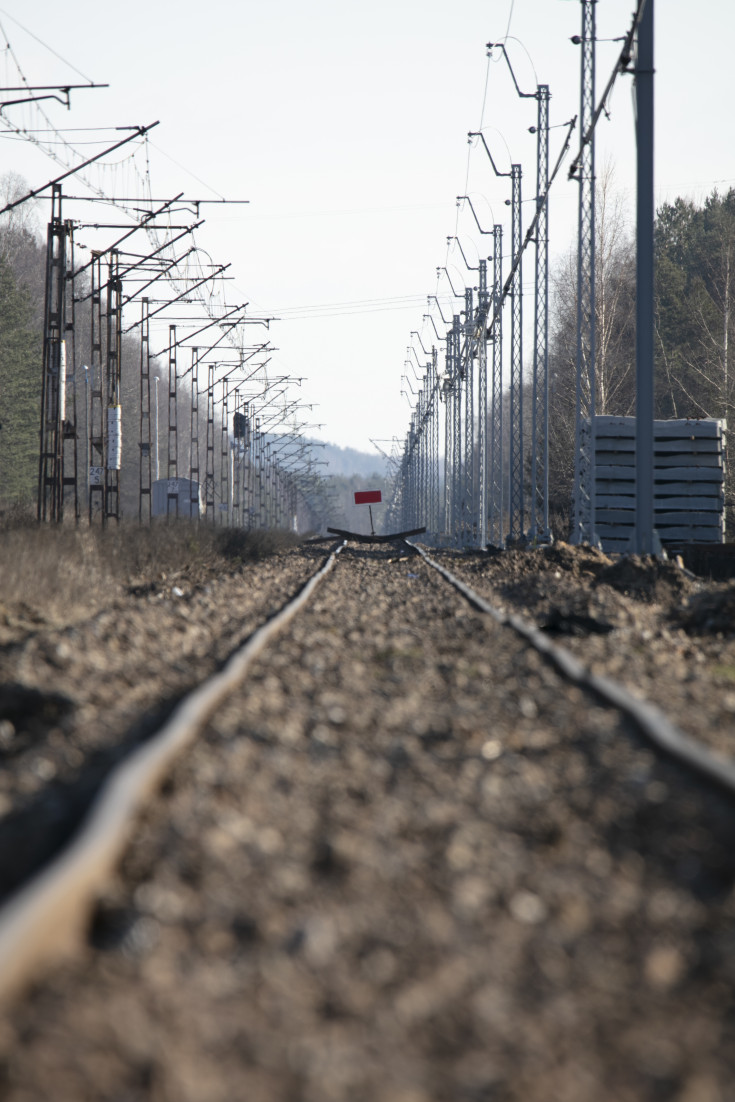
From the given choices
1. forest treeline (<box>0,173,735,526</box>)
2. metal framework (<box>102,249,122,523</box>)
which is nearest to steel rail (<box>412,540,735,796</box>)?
metal framework (<box>102,249,122,523</box>)

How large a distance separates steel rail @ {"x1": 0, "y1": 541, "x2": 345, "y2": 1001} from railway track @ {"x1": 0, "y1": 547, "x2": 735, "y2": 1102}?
0.01 m

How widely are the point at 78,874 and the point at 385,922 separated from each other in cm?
90

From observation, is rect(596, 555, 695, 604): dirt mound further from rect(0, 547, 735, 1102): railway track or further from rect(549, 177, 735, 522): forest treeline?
rect(549, 177, 735, 522): forest treeline

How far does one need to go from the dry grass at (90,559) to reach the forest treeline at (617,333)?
2697cm

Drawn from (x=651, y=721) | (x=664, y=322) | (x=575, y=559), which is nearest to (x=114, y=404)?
(x=575, y=559)

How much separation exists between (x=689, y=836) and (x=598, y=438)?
23717 mm

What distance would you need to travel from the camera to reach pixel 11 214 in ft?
262

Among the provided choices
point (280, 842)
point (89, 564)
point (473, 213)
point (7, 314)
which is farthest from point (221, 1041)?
point (7, 314)

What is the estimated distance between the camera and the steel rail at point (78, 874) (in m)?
2.84

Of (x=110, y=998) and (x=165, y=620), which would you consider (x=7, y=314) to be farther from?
(x=110, y=998)

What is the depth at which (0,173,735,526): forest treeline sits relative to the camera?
182 feet

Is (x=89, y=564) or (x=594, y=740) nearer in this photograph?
(x=594, y=740)

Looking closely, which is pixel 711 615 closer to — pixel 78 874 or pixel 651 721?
pixel 651 721

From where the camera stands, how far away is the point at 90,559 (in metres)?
18.6
